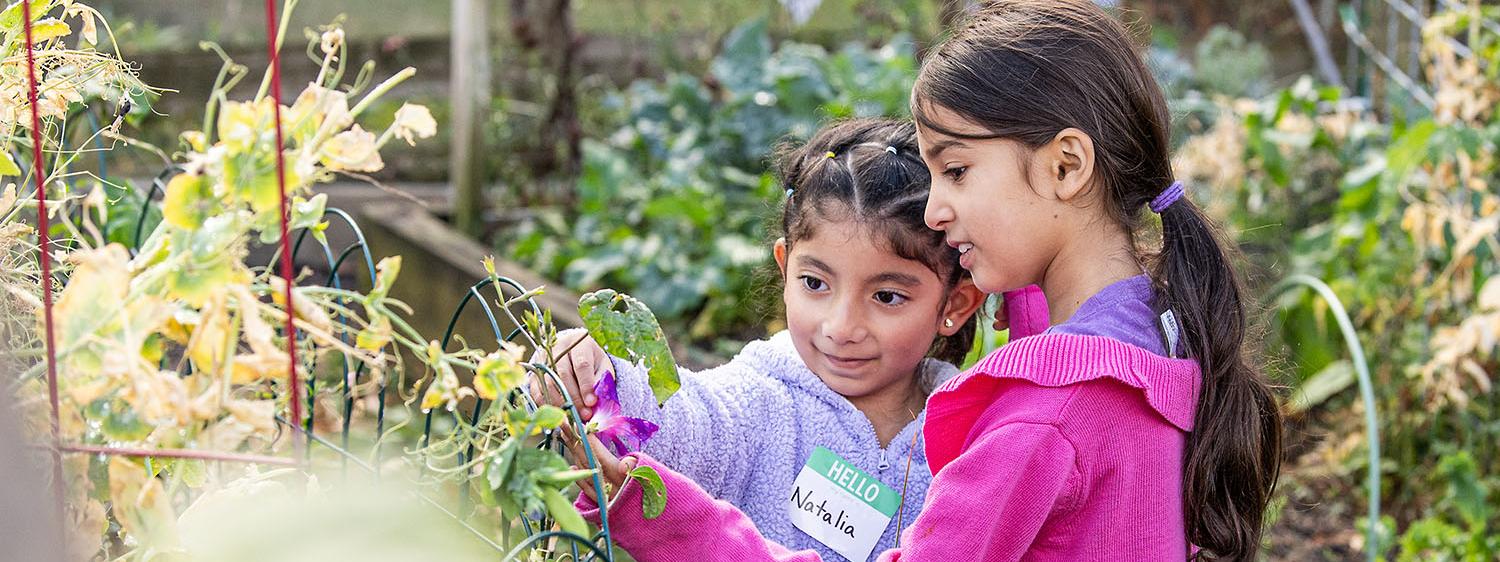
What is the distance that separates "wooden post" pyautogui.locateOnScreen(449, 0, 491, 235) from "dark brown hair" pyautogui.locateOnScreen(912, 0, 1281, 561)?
131 inches

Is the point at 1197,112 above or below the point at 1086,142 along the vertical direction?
below

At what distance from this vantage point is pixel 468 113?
454cm

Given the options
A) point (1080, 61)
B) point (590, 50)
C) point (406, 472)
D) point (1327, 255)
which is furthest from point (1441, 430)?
point (590, 50)

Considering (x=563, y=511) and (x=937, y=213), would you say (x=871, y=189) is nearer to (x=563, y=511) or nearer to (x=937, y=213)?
(x=937, y=213)

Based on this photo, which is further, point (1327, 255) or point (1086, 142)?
point (1327, 255)

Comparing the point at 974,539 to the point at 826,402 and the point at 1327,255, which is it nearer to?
the point at 826,402

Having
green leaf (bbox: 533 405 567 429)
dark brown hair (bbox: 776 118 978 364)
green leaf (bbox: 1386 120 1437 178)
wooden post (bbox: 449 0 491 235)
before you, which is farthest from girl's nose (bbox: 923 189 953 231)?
wooden post (bbox: 449 0 491 235)

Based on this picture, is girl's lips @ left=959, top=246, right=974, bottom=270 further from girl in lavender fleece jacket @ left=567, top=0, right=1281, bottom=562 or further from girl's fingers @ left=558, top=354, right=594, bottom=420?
girl's fingers @ left=558, top=354, right=594, bottom=420

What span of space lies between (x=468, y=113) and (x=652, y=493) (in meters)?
3.51

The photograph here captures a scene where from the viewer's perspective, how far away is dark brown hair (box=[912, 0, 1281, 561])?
1313 mm

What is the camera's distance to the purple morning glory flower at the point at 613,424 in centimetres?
123

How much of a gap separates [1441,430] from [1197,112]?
2051 millimetres

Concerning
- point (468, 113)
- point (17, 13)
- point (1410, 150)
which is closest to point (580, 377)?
point (17, 13)

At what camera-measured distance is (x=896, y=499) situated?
1.54 metres
